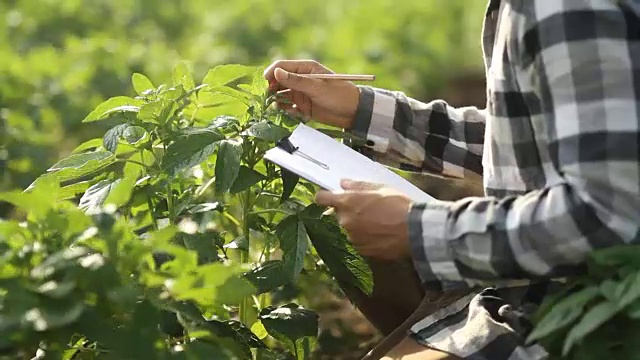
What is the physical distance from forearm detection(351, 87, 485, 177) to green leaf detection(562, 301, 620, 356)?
2.48ft

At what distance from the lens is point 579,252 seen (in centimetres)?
174

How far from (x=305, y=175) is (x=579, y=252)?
1.64ft

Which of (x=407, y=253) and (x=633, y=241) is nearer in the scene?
(x=633, y=241)

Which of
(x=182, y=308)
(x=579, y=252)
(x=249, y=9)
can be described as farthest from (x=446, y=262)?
(x=249, y=9)

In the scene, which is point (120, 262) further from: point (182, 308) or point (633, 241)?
point (633, 241)

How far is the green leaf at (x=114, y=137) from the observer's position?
207 cm

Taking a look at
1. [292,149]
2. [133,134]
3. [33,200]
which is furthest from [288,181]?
[33,200]

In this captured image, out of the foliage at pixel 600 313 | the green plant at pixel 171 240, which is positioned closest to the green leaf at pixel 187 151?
the green plant at pixel 171 240

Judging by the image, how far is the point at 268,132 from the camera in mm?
2039

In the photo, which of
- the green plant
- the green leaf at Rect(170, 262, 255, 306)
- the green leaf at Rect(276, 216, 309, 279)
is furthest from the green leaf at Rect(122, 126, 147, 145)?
the green leaf at Rect(170, 262, 255, 306)

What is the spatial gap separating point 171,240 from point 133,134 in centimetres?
21

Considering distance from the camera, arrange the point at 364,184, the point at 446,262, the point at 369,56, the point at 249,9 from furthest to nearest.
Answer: the point at 249,9 → the point at 369,56 → the point at 364,184 → the point at 446,262

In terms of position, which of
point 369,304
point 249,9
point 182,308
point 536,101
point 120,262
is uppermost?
point 536,101

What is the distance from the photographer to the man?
67.2 inches
